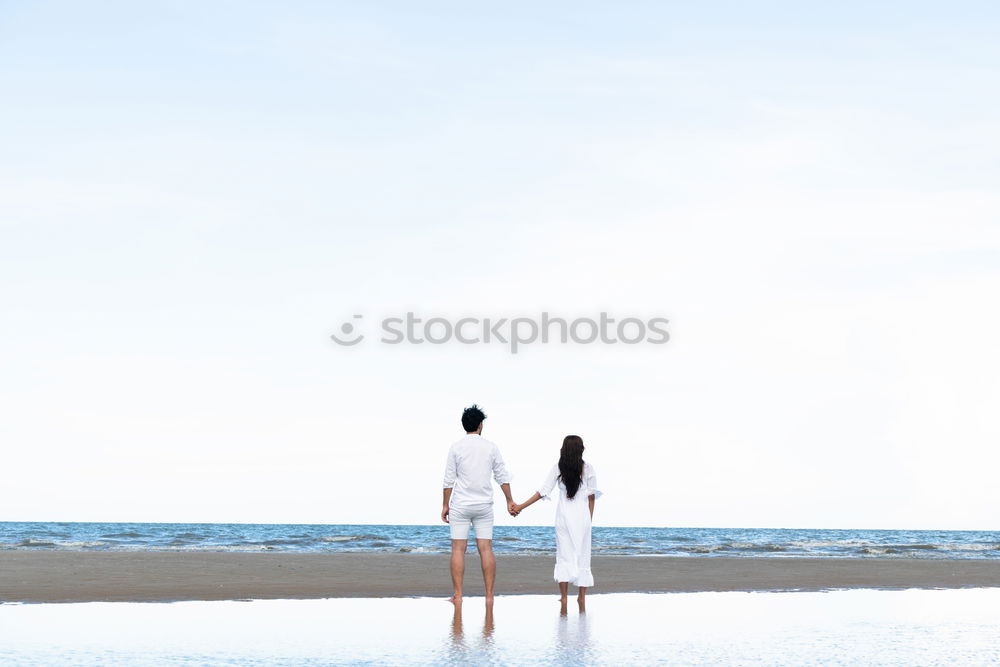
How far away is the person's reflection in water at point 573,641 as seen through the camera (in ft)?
21.6

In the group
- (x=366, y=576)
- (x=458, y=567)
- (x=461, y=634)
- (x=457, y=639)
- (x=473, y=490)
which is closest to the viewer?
(x=457, y=639)

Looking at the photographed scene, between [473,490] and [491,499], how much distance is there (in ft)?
0.64

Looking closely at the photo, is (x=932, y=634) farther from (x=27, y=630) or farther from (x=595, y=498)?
(x=27, y=630)

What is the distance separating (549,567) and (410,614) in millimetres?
7380

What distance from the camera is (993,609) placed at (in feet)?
34.4

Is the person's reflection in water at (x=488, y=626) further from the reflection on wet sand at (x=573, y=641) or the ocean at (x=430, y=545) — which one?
the ocean at (x=430, y=545)

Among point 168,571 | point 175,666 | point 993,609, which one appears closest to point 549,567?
point 168,571

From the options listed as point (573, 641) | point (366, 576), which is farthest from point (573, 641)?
point (366, 576)

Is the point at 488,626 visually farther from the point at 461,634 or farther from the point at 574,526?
the point at 574,526

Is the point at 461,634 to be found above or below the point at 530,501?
below

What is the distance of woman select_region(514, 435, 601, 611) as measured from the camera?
10258 millimetres

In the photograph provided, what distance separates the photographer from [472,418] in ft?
32.6

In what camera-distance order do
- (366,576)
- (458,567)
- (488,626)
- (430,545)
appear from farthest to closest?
(430,545) < (366,576) < (458,567) < (488,626)

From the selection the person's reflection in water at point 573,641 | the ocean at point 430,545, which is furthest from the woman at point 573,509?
the ocean at point 430,545
